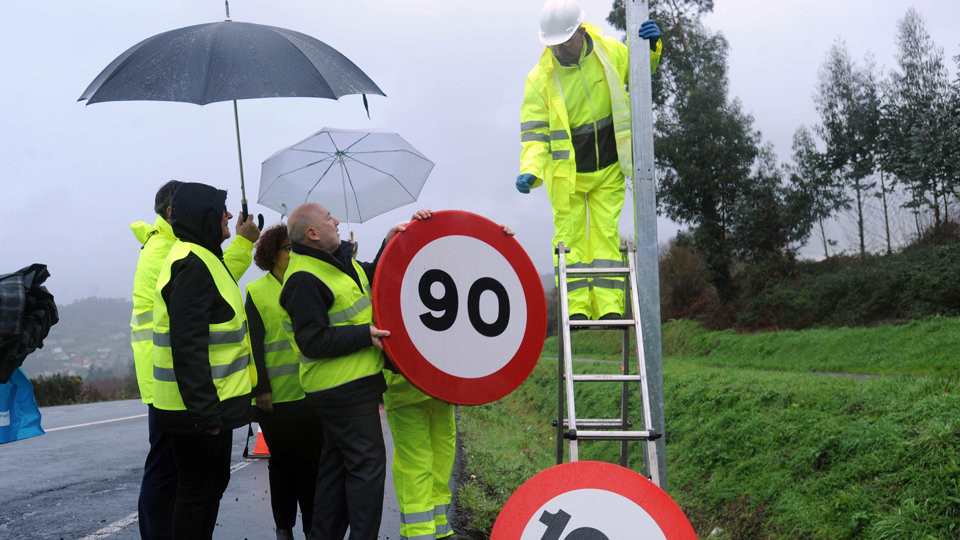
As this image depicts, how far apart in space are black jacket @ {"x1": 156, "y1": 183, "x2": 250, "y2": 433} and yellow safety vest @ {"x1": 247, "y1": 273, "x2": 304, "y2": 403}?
2.23 feet

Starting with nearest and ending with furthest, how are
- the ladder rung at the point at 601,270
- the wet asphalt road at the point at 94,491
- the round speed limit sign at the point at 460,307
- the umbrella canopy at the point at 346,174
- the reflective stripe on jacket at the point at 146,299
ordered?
the round speed limit sign at the point at 460,307 < the reflective stripe on jacket at the point at 146,299 < the ladder rung at the point at 601,270 < the wet asphalt road at the point at 94,491 < the umbrella canopy at the point at 346,174

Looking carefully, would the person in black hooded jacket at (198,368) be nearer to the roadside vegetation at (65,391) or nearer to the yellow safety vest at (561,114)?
the yellow safety vest at (561,114)

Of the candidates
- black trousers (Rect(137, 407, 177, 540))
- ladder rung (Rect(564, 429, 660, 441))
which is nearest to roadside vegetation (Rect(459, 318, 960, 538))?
ladder rung (Rect(564, 429, 660, 441))

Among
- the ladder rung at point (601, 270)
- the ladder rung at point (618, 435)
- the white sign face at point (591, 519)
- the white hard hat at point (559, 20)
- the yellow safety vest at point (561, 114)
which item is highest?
the white hard hat at point (559, 20)

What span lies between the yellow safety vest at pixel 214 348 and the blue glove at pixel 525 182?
1.90 m

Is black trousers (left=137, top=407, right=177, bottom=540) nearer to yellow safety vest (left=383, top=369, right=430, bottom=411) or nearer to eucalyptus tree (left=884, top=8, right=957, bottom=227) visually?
yellow safety vest (left=383, top=369, right=430, bottom=411)

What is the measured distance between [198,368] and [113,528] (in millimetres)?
2944

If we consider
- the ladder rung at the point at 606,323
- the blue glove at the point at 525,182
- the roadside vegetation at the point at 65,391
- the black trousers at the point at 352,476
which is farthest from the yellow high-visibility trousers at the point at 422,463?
the roadside vegetation at the point at 65,391

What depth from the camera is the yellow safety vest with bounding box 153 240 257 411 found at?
3.65m

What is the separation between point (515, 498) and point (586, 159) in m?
2.49

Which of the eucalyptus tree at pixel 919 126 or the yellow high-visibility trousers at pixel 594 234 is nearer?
the yellow high-visibility trousers at pixel 594 234

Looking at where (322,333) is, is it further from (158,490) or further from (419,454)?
(158,490)

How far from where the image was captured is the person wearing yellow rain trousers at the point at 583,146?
4695 mm

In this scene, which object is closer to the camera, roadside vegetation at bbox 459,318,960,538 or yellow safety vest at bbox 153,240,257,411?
yellow safety vest at bbox 153,240,257,411
